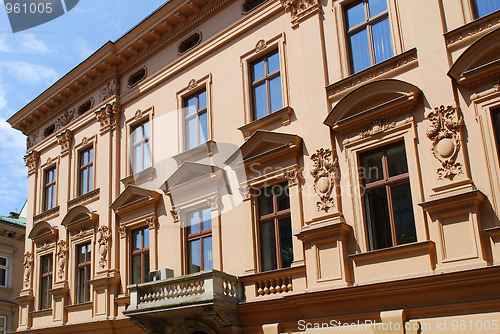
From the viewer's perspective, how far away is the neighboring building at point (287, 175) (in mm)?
11062

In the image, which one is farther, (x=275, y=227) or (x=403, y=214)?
(x=275, y=227)

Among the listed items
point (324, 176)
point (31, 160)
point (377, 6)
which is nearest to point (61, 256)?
point (31, 160)

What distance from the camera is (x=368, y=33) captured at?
13594 mm

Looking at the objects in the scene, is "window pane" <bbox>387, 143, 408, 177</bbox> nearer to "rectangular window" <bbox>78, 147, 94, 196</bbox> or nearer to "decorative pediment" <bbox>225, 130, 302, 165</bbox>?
"decorative pediment" <bbox>225, 130, 302, 165</bbox>

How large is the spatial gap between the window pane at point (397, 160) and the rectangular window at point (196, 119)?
20.9 feet

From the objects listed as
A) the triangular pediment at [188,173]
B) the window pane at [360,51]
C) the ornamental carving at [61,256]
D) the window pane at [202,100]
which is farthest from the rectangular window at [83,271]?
the window pane at [360,51]

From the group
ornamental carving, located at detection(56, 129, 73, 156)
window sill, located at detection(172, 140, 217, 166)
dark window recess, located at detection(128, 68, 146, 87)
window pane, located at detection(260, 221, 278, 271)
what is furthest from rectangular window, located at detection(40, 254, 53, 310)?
window pane, located at detection(260, 221, 278, 271)

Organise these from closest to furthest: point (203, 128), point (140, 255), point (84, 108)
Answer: point (203, 128) < point (140, 255) < point (84, 108)

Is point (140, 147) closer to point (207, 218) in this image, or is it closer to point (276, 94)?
point (207, 218)

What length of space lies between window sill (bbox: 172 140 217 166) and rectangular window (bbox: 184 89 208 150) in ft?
1.19

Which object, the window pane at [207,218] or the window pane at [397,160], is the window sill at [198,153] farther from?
the window pane at [397,160]

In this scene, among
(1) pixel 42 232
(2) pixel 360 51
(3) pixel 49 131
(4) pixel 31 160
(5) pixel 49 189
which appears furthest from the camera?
(4) pixel 31 160

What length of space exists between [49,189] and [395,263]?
17.1 meters

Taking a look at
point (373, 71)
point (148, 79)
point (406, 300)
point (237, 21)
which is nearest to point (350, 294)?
point (406, 300)
